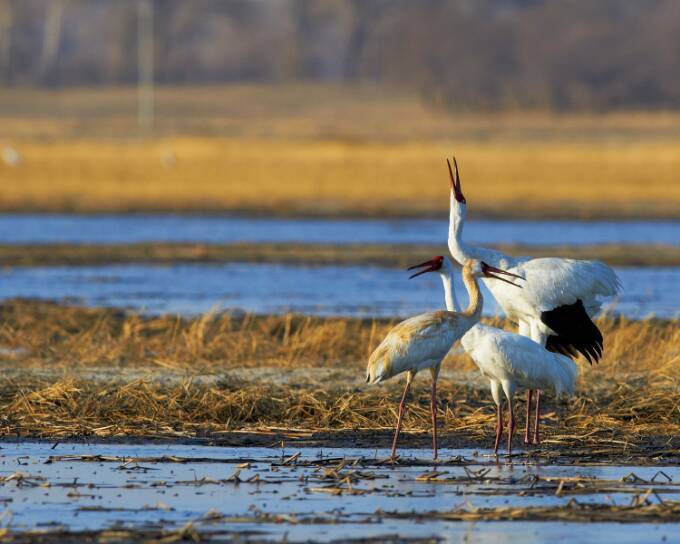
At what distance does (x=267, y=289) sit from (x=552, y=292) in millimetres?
9622

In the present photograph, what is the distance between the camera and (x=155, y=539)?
7.57 metres

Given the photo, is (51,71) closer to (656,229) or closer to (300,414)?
(656,229)

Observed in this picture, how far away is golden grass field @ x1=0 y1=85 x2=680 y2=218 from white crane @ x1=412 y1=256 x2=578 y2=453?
72.0 ft

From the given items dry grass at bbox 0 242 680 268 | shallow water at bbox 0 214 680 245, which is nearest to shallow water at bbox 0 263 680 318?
dry grass at bbox 0 242 680 268

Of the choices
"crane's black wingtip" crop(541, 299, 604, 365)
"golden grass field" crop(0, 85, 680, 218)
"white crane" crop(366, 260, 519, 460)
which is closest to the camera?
"white crane" crop(366, 260, 519, 460)

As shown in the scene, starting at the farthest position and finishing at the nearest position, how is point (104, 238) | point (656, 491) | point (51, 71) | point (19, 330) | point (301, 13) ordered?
point (301, 13)
point (51, 71)
point (104, 238)
point (19, 330)
point (656, 491)

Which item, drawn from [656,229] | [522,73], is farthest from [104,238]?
[522,73]

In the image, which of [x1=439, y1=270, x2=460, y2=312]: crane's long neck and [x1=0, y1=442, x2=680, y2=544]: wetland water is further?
[x1=439, y1=270, x2=460, y2=312]: crane's long neck

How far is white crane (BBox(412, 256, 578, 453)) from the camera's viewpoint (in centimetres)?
994

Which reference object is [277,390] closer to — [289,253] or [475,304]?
[475,304]

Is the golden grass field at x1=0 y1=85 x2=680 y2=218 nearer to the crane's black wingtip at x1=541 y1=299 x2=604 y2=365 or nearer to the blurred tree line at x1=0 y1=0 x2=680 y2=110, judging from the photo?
the blurred tree line at x1=0 y1=0 x2=680 y2=110

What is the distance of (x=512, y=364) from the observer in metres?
9.92

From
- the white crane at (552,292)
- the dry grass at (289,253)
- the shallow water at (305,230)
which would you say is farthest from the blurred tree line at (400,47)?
the white crane at (552,292)

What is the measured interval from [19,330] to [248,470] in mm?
6380
